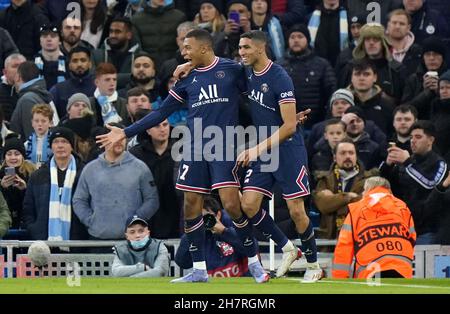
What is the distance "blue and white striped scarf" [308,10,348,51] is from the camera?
23.6 metres

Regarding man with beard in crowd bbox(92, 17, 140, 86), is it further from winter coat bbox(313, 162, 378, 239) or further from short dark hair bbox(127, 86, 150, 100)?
winter coat bbox(313, 162, 378, 239)

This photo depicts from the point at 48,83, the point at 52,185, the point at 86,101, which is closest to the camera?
the point at 52,185

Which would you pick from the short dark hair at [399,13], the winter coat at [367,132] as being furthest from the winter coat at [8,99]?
the short dark hair at [399,13]

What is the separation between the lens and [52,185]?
784 inches

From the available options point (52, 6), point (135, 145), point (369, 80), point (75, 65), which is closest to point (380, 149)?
point (369, 80)

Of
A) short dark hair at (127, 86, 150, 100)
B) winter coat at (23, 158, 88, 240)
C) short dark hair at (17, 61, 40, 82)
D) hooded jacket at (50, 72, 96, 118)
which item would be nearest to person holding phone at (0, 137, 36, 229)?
winter coat at (23, 158, 88, 240)

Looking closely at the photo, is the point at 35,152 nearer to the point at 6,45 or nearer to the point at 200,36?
the point at 6,45

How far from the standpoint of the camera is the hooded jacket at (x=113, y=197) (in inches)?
768

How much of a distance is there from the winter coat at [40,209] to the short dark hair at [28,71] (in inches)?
98.5

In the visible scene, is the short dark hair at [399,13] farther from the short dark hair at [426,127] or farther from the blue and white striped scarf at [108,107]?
the blue and white striped scarf at [108,107]

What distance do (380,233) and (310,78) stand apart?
5.37 meters

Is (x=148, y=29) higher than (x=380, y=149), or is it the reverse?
(x=148, y=29)
